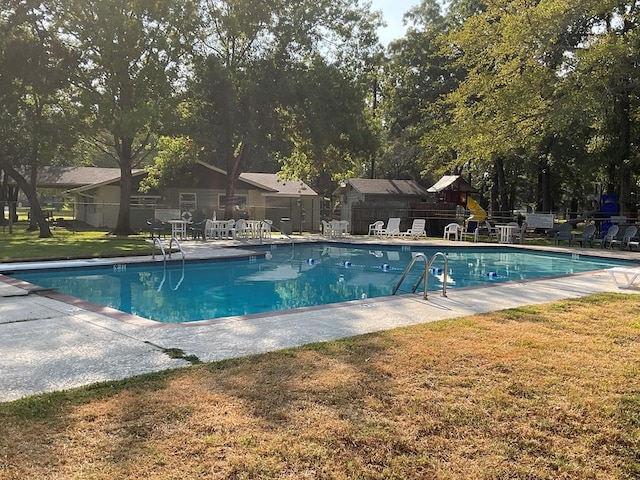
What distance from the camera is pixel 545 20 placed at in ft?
56.6

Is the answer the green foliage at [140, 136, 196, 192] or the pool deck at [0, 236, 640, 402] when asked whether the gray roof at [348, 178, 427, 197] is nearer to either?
the green foliage at [140, 136, 196, 192]

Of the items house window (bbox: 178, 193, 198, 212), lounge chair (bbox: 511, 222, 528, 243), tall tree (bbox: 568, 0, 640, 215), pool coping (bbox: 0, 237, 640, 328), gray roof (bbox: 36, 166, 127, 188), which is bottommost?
pool coping (bbox: 0, 237, 640, 328)

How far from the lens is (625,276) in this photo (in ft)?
32.2

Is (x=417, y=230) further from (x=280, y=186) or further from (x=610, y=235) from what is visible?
(x=280, y=186)

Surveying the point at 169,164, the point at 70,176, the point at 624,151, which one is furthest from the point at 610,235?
the point at 70,176

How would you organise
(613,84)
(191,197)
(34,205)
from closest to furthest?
1. (613,84)
2. (34,205)
3. (191,197)

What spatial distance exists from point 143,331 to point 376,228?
18.7 m

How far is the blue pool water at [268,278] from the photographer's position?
372 inches

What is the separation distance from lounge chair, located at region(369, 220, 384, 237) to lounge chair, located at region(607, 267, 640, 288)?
13.8m

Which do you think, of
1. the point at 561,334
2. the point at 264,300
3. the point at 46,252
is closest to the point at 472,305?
the point at 561,334

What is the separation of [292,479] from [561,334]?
414 cm

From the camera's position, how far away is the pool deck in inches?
172

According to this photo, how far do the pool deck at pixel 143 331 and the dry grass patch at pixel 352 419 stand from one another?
46cm

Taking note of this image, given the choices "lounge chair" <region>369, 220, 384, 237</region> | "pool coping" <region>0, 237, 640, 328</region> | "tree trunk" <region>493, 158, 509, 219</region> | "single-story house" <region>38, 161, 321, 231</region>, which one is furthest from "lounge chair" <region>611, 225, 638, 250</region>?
"single-story house" <region>38, 161, 321, 231</region>
